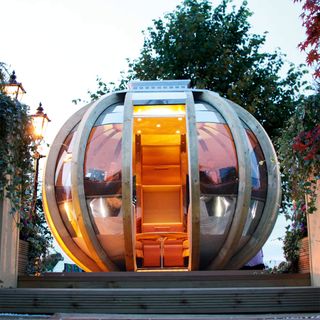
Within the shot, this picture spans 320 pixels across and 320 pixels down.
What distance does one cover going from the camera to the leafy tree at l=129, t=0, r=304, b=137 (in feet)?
68.5

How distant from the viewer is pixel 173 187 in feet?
47.1

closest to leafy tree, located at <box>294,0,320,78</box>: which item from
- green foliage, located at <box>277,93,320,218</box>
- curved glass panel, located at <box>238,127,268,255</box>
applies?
green foliage, located at <box>277,93,320,218</box>

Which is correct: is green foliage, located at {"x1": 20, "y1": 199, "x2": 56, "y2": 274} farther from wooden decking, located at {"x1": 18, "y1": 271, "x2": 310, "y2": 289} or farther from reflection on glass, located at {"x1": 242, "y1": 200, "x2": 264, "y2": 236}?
reflection on glass, located at {"x1": 242, "y1": 200, "x2": 264, "y2": 236}

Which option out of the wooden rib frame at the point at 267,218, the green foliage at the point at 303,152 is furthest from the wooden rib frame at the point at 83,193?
the green foliage at the point at 303,152

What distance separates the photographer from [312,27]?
7.35 m

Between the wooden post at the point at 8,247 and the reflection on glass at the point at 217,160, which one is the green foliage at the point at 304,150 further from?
the wooden post at the point at 8,247

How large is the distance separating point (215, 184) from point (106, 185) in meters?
1.74

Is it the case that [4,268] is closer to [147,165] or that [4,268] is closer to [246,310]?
[246,310]

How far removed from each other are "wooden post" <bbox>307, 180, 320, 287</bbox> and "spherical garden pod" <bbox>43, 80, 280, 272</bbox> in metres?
2.55

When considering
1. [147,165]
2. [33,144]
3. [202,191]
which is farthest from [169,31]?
[33,144]

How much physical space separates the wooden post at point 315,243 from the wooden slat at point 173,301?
1114mm

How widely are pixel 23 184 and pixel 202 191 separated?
11.0 ft

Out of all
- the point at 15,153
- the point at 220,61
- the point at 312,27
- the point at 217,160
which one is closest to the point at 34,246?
the point at 15,153

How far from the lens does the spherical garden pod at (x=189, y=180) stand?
1002 cm
